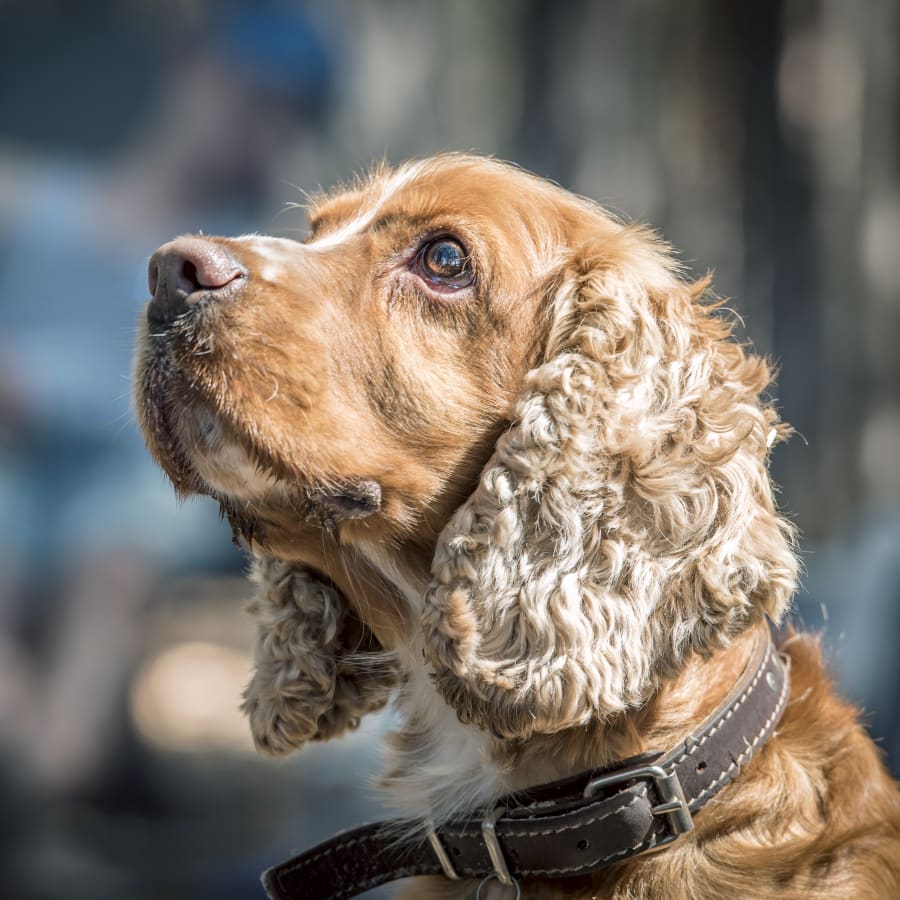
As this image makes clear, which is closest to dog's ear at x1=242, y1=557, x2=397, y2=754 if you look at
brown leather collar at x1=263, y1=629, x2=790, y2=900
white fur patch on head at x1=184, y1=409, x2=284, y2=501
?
brown leather collar at x1=263, y1=629, x2=790, y2=900

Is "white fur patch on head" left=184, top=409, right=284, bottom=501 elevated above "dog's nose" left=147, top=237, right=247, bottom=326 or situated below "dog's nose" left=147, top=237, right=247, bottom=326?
below

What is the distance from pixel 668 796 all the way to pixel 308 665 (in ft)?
3.22

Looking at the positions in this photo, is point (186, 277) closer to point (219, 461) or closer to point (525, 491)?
point (219, 461)

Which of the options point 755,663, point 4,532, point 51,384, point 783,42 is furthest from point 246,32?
point 755,663

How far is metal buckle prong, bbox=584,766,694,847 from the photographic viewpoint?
224 cm

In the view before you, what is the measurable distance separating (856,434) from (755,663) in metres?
5.15

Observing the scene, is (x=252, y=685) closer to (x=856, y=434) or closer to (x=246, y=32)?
(x=246, y=32)

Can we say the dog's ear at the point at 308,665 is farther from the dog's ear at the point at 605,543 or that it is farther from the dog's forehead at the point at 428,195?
the dog's forehead at the point at 428,195

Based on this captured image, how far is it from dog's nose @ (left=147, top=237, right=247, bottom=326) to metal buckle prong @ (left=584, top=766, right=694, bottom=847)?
129cm

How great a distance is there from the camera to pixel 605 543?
228 centimetres

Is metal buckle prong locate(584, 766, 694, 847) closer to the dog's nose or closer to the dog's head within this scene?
the dog's head

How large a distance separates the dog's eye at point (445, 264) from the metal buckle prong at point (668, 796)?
111 cm

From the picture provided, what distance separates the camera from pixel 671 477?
2.28 meters

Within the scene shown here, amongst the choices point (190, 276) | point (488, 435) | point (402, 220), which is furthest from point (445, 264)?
point (190, 276)
